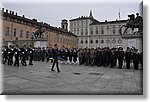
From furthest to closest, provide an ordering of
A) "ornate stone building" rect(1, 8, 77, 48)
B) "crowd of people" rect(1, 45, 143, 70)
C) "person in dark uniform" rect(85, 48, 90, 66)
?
"ornate stone building" rect(1, 8, 77, 48) < "person in dark uniform" rect(85, 48, 90, 66) < "crowd of people" rect(1, 45, 143, 70)

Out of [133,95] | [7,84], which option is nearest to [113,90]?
[133,95]

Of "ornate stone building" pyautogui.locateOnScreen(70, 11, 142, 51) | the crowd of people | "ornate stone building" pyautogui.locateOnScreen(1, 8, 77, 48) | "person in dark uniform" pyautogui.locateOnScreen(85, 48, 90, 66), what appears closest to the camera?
the crowd of people

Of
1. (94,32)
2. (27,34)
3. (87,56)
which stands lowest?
(87,56)

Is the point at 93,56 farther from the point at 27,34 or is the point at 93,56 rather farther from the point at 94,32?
the point at 94,32

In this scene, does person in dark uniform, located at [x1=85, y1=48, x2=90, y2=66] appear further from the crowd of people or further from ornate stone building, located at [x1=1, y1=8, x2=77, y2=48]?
ornate stone building, located at [x1=1, y1=8, x2=77, y2=48]

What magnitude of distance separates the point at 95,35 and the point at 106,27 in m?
4.82

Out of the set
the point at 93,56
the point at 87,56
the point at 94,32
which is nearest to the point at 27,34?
the point at 94,32

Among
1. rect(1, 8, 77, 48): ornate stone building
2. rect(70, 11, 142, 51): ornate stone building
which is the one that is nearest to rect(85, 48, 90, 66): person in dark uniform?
rect(1, 8, 77, 48): ornate stone building

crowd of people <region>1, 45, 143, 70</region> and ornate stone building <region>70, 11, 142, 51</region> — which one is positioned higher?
ornate stone building <region>70, 11, 142, 51</region>

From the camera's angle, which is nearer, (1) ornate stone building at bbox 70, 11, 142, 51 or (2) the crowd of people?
(2) the crowd of people

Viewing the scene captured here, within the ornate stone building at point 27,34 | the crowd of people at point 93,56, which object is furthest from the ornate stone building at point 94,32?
the crowd of people at point 93,56

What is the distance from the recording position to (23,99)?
352 cm

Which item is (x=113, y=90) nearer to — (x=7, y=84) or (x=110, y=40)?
(x=7, y=84)

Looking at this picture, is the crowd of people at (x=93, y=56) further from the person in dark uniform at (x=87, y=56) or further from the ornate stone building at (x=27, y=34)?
the ornate stone building at (x=27, y=34)
